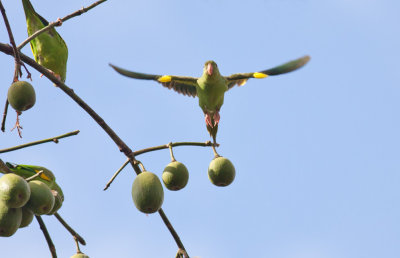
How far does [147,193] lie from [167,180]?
389 mm

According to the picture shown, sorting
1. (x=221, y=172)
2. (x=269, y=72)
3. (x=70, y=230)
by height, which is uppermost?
(x=269, y=72)

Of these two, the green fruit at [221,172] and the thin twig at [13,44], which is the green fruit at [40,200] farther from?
the green fruit at [221,172]

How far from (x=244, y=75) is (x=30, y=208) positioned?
16.9 feet

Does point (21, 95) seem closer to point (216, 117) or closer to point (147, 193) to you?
point (147, 193)

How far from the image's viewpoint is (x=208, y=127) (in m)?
6.93

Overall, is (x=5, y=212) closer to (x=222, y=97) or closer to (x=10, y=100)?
(x=10, y=100)

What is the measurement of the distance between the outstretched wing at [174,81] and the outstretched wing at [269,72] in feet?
1.61

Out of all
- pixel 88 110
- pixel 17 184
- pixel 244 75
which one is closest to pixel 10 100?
pixel 88 110

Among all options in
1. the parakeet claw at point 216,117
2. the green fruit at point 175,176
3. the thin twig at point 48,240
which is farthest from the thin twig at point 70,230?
the parakeet claw at point 216,117

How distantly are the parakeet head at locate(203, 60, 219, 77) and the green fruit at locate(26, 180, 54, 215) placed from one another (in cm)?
433

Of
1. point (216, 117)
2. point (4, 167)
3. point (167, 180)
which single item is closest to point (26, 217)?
point (4, 167)

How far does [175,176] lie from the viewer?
11.6 ft

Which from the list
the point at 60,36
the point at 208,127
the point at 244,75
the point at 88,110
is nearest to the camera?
the point at 88,110

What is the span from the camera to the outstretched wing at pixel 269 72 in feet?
25.7
